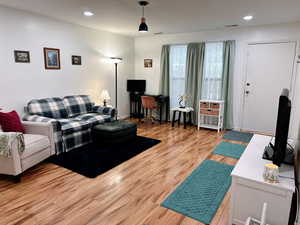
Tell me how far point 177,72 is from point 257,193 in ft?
14.5

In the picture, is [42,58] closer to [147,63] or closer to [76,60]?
[76,60]

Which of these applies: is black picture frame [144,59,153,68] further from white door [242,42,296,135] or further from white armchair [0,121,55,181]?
white armchair [0,121,55,181]

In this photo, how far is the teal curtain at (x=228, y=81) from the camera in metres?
4.84

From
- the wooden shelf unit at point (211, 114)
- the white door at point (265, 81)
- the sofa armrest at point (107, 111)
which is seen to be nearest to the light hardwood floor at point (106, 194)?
the sofa armrest at point (107, 111)

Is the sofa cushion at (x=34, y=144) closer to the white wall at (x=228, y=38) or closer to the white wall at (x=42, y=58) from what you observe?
the white wall at (x=42, y=58)

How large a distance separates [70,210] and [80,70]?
346cm

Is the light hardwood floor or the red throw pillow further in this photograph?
the red throw pillow

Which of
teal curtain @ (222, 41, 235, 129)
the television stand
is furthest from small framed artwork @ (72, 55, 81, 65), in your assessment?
the television stand

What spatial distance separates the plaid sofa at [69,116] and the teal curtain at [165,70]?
196 centimetres

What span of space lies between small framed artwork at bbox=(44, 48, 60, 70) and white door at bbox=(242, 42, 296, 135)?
4300mm

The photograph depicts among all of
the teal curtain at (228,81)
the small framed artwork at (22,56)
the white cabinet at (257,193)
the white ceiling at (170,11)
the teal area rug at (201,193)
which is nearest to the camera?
the white cabinet at (257,193)

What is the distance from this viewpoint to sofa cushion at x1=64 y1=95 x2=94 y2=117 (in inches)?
169

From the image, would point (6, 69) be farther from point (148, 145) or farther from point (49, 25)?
point (148, 145)

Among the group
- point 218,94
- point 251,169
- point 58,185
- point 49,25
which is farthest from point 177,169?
point 49,25
